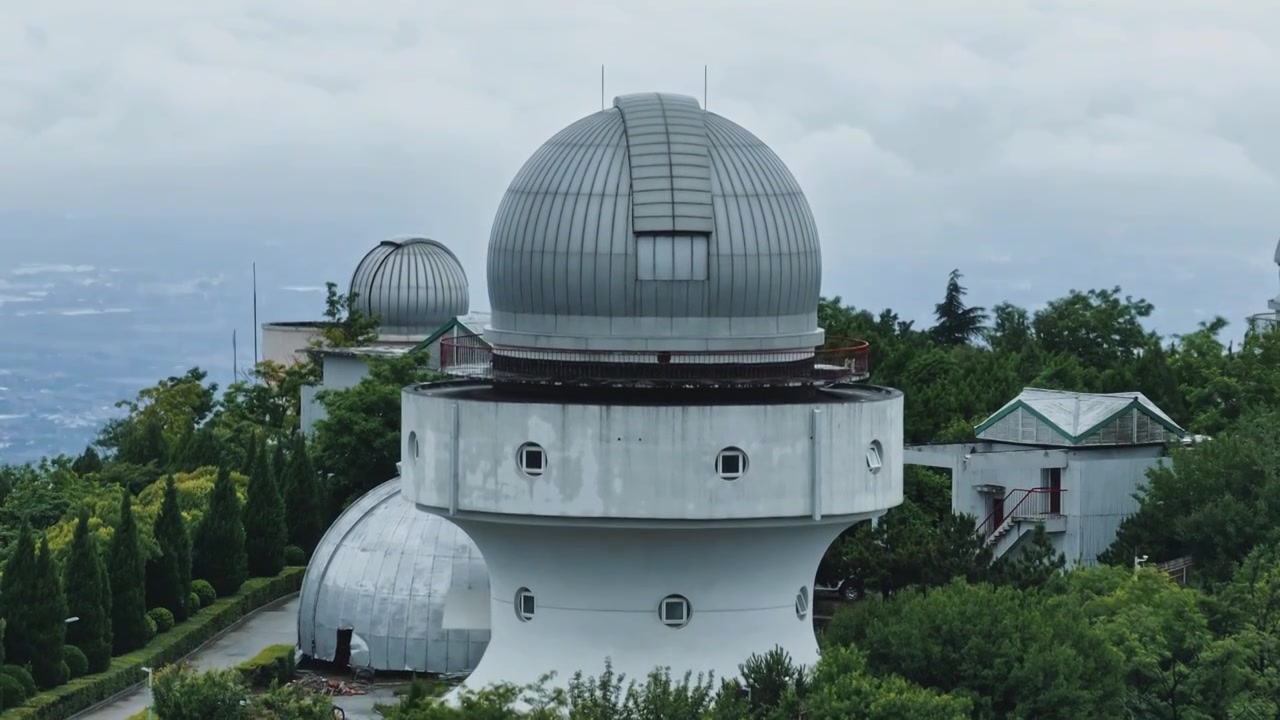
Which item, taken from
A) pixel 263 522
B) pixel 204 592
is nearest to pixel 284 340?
pixel 263 522

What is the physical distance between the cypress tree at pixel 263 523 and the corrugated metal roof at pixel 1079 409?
723 inches

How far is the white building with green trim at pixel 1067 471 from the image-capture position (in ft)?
213

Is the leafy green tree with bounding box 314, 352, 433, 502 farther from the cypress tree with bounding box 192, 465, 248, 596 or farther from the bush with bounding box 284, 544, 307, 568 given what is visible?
the cypress tree with bounding box 192, 465, 248, 596

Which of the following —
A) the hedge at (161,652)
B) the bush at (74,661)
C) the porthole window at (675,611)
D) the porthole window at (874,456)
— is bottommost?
the hedge at (161,652)

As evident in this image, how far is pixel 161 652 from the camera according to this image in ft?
189

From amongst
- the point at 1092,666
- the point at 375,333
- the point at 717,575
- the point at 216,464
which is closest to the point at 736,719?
the point at 717,575

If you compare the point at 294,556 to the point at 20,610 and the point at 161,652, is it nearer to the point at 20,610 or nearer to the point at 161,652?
the point at 161,652

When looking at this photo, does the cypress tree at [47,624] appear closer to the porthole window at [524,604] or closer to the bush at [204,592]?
the bush at [204,592]

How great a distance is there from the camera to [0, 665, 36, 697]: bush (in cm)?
5197

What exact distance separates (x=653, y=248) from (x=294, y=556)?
30.1 meters

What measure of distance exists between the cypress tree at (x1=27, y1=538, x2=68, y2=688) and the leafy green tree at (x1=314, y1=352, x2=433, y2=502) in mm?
20003

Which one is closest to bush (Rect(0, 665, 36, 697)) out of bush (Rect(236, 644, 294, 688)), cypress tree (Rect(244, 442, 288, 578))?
bush (Rect(236, 644, 294, 688))

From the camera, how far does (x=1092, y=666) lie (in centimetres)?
4466

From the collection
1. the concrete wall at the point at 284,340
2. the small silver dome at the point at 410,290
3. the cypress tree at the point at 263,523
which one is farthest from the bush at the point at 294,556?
the concrete wall at the point at 284,340
